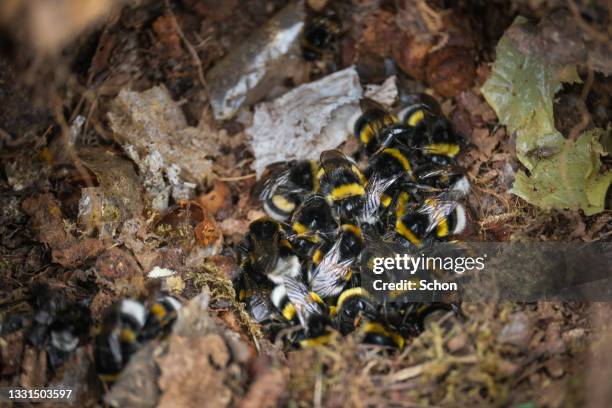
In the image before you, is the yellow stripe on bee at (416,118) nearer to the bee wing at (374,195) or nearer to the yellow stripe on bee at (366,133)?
the yellow stripe on bee at (366,133)

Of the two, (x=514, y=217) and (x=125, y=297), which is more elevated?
(x=125, y=297)

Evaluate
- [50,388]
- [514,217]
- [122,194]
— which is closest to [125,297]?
[50,388]

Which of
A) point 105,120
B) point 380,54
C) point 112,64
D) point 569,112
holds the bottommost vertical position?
point 569,112

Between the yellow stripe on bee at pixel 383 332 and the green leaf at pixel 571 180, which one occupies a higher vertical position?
the yellow stripe on bee at pixel 383 332

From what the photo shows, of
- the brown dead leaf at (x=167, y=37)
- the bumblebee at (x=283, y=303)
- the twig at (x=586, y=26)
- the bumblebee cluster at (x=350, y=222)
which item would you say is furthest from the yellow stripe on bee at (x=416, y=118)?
the brown dead leaf at (x=167, y=37)

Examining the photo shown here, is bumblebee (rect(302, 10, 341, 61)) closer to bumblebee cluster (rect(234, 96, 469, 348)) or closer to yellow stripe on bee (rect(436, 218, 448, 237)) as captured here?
bumblebee cluster (rect(234, 96, 469, 348))

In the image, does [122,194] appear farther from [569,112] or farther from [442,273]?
[569,112]
